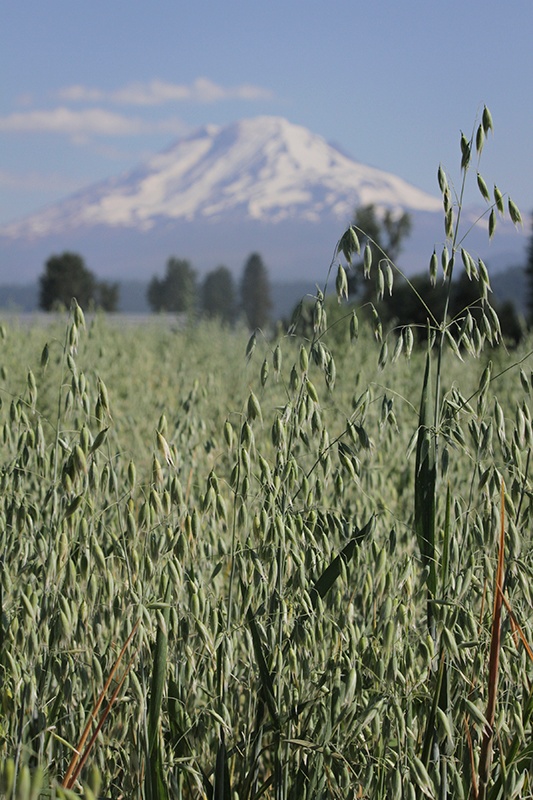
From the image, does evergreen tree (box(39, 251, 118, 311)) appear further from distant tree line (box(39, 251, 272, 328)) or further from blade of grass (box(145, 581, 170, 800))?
blade of grass (box(145, 581, 170, 800))

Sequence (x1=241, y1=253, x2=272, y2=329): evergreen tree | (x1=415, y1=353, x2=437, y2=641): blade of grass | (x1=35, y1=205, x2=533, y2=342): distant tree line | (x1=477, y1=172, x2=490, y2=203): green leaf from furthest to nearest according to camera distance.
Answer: (x1=241, y1=253, x2=272, y2=329): evergreen tree < (x1=35, y1=205, x2=533, y2=342): distant tree line < (x1=477, y1=172, x2=490, y2=203): green leaf < (x1=415, y1=353, x2=437, y2=641): blade of grass

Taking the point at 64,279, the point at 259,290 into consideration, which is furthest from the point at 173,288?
the point at 64,279

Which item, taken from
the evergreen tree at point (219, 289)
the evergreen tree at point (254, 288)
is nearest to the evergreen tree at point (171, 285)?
the evergreen tree at point (219, 289)

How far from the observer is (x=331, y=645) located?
1714mm

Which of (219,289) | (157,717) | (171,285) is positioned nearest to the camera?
(157,717)

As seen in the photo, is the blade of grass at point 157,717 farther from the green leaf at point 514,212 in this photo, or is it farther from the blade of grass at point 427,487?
the green leaf at point 514,212

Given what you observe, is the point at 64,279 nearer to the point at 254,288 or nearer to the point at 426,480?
the point at 426,480

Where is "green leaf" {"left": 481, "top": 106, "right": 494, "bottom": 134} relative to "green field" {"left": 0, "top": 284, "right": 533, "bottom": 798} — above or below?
above

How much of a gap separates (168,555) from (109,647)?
0.66 feet

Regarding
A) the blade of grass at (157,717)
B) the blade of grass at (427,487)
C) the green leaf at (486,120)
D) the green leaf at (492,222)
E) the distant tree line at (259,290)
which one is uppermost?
the distant tree line at (259,290)

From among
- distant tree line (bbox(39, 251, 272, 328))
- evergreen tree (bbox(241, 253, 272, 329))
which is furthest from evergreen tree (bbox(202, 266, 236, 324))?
evergreen tree (bbox(241, 253, 272, 329))

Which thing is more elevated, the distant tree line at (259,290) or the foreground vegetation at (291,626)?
the distant tree line at (259,290)

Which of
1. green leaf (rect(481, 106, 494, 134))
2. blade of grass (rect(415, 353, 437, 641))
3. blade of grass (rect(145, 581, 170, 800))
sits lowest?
blade of grass (rect(145, 581, 170, 800))

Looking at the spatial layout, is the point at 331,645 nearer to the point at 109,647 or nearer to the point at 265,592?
the point at 265,592
